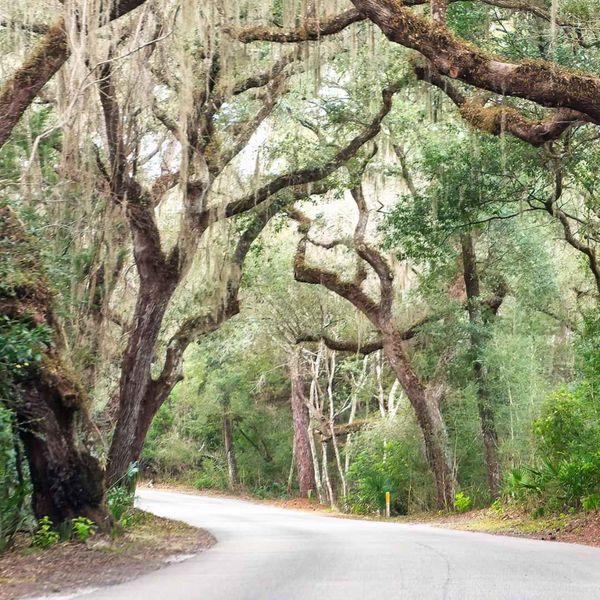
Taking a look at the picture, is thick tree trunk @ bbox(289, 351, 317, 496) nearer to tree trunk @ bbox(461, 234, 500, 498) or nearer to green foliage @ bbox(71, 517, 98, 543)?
tree trunk @ bbox(461, 234, 500, 498)

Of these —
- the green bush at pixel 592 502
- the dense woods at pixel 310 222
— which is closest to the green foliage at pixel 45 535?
the dense woods at pixel 310 222

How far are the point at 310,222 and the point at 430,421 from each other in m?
6.01

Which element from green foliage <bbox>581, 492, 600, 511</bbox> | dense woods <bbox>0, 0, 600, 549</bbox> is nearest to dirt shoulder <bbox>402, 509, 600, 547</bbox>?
green foliage <bbox>581, 492, 600, 511</bbox>

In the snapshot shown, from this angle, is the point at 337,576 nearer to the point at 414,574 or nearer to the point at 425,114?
the point at 414,574

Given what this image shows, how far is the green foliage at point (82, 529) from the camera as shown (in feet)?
36.3

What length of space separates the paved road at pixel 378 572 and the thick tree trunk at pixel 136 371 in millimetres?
3400

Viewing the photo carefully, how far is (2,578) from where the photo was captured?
8.44 meters

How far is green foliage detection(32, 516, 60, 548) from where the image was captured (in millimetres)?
10727

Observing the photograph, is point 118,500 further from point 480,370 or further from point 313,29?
point 480,370

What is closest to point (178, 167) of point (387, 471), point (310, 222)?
point (310, 222)

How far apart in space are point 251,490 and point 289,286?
17.0 metres

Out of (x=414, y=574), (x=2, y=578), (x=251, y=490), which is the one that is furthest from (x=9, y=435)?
(x=251, y=490)

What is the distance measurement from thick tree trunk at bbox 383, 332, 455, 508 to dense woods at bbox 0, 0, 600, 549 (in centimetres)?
8

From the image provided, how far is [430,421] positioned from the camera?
21984 millimetres
